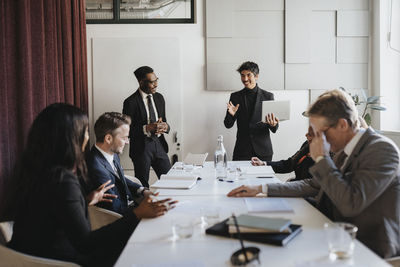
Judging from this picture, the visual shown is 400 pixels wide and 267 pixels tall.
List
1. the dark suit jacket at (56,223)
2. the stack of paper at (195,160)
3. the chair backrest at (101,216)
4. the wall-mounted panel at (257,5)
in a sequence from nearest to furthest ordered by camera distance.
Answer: the dark suit jacket at (56,223)
the chair backrest at (101,216)
the stack of paper at (195,160)
the wall-mounted panel at (257,5)

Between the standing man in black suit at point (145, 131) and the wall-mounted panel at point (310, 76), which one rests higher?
the wall-mounted panel at point (310, 76)

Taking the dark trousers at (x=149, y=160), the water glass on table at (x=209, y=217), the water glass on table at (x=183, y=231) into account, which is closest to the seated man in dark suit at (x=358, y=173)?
the water glass on table at (x=209, y=217)

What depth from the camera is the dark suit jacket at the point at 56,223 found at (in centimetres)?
170

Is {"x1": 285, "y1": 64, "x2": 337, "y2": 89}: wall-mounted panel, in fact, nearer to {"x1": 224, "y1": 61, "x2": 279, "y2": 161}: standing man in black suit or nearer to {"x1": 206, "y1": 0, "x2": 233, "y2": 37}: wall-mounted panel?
{"x1": 224, "y1": 61, "x2": 279, "y2": 161}: standing man in black suit

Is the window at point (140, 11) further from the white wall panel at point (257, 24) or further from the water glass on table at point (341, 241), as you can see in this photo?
the water glass on table at point (341, 241)

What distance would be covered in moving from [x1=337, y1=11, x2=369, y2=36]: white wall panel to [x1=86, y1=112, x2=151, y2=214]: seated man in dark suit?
3.61 m

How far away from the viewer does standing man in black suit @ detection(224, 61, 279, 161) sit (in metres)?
4.75

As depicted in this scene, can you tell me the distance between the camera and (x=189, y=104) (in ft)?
17.9

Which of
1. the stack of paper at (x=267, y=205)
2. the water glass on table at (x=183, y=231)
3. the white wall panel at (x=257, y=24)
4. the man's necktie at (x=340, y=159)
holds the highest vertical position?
the white wall panel at (x=257, y=24)

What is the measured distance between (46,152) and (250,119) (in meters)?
3.35

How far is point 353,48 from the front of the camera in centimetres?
539

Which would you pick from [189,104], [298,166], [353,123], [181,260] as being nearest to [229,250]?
[181,260]

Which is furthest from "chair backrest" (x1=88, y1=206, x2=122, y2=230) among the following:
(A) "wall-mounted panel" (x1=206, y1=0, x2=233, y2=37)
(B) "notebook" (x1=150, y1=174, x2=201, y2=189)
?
(A) "wall-mounted panel" (x1=206, y1=0, x2=233, y2=37)

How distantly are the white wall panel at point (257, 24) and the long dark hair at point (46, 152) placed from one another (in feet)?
12.9
